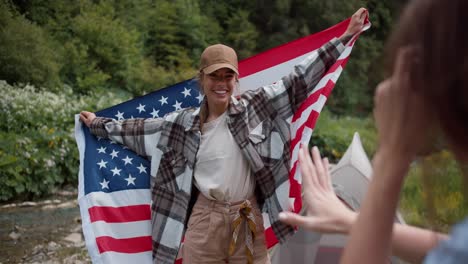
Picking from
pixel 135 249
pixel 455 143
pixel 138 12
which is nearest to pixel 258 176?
pixel 135 249

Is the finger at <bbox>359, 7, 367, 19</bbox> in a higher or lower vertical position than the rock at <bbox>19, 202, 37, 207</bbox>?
higher

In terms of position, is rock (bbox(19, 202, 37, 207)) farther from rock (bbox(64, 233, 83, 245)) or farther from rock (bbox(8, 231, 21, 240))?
rock (bbox(64, 233, 83, 245))

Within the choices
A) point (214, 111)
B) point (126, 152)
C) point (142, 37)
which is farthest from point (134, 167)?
point (142, 37)

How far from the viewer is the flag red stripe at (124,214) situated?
3.46m

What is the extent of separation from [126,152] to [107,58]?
→ 15.9 m

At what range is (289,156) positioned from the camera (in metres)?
3.24

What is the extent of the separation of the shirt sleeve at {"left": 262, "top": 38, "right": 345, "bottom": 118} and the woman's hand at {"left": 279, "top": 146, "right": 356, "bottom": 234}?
189 centimetres

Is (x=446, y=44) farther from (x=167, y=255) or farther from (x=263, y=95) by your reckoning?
(x=167, y=255)

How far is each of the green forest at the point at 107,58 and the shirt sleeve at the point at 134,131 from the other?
72.7 inches

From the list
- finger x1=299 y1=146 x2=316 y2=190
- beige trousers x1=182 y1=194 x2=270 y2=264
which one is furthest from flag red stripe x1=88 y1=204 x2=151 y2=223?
finger x1=299 y1=146 x2=316 y2=190

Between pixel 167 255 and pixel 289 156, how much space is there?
0.84 metres

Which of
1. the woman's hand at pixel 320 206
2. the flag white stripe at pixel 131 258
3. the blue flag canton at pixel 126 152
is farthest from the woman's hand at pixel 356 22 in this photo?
the woman's hand at pixel 320 206

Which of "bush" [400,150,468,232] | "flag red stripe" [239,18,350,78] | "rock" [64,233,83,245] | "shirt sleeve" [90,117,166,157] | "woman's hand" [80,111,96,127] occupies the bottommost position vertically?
"rock" [64,233,83,245]

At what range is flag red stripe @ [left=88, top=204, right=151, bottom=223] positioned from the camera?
11.3 ft
